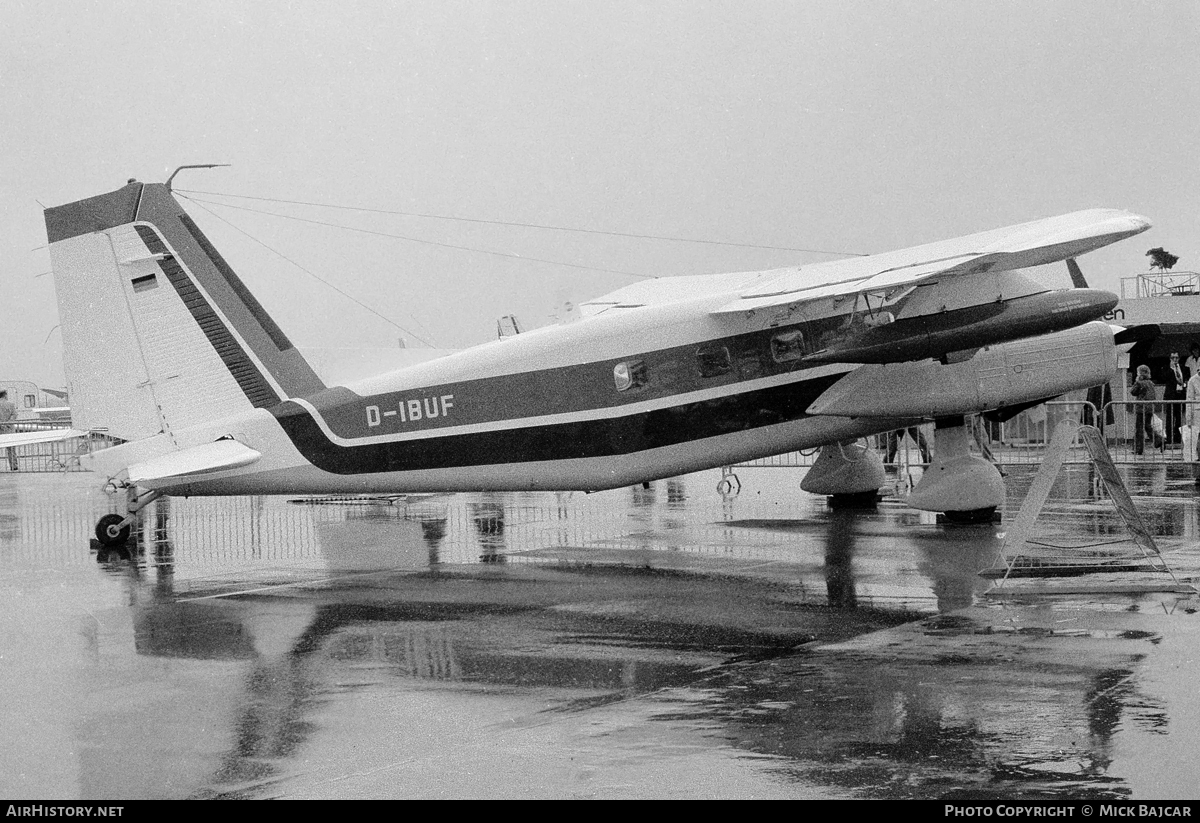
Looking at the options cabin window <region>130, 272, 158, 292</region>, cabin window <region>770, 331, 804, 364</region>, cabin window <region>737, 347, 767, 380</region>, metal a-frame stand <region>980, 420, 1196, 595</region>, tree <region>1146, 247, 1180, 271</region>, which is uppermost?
tree <region>1146, 247, 1180, 271</region>

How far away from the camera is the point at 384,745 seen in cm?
633

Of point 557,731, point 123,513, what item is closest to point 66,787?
point 557,731

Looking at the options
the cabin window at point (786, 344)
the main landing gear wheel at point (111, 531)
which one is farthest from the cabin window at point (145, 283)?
the cabin window at point (786, 344)

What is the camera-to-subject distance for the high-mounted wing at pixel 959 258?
1249 centimetres

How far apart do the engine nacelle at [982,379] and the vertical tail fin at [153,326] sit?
20.2ft

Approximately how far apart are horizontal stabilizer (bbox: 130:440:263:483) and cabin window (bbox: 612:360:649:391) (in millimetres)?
3968

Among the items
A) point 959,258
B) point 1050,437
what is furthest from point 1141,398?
point 959,258

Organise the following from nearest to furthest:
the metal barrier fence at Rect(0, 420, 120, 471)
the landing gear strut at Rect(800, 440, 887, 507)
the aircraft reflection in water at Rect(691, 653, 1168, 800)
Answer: the aircraft reflection in water at Rect(691, 653, 1168, 800) < the landing gear strut at Rect(800, 440, 887, 507) < the metal barrier fence at Rect(0, 420, 120, 471)

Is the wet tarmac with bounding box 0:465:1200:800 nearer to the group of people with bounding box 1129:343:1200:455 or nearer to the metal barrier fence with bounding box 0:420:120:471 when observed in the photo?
the group of people with bounding box 1129:343:1200:455

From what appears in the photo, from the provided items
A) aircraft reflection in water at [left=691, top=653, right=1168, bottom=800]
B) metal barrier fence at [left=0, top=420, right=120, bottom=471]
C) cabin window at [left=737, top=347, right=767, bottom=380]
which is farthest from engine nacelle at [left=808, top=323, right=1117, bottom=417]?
metal barrier fence at [left=0, top=420, right=120, bottom=471]

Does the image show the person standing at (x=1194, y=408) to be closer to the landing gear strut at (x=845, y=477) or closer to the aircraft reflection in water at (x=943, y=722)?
the landing gear strut at (x=845, y=477)

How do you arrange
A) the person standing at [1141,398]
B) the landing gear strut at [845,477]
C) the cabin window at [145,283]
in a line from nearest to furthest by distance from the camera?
the cabin window at [145,283], the landing gear strut at [845,477], the person standing at [1141,398]

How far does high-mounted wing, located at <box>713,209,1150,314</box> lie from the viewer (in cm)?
1249
